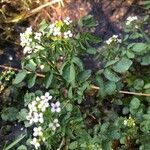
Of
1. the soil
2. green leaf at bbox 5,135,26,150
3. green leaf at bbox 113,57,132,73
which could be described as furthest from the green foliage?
the soil

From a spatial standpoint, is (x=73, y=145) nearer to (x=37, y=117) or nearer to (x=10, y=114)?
(x=37, y=117)

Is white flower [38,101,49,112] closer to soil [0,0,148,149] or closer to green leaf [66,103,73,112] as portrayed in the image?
green leaf [66,103,73,112]

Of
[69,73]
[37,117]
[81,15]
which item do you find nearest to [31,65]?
[69,73]

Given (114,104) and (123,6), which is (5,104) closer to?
(114,104)

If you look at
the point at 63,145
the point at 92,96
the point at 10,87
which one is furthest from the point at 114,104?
the point at 10,87

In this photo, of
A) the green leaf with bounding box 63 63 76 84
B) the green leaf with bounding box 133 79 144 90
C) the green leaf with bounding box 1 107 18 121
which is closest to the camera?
the green leaf with bounding box 63 63 76 84
